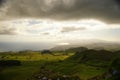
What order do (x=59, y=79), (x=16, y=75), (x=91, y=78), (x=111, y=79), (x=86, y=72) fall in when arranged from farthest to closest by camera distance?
(x=16, y=75), (x=86, y=72), (x=59, y=79), (x=91, y=78), (x=111, y=79)

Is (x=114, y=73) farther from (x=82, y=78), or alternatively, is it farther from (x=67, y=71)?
(x=67, y=71)

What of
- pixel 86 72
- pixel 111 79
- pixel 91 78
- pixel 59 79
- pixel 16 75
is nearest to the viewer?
pixel 111 79

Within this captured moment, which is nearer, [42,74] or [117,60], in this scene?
[117,60]

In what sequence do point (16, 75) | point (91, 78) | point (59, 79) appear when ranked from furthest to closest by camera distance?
point (16, 75)
point (59, 79)
point (91, 78)

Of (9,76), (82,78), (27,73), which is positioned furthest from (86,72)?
(9,76)

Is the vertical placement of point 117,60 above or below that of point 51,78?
above

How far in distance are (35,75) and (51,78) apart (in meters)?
17.7

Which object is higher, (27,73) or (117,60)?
(117,60)

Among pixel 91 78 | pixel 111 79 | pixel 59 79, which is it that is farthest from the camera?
pixel 59 79

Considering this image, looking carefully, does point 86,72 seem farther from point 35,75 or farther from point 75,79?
point 35,75

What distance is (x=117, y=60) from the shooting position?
114 meters

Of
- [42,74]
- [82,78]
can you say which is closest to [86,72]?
[82,78]

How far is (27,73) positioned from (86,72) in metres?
50.2

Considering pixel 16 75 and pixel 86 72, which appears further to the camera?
pixel 16 75
